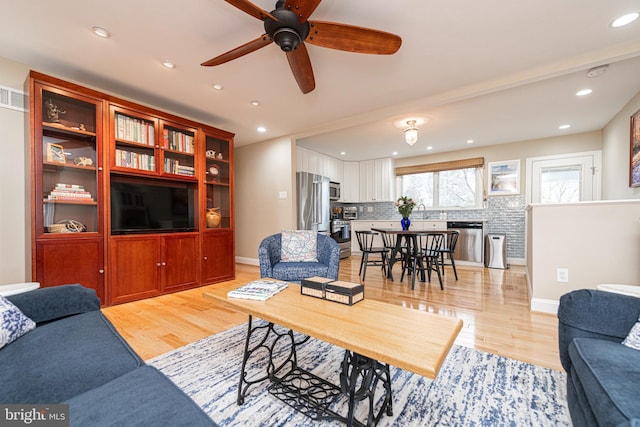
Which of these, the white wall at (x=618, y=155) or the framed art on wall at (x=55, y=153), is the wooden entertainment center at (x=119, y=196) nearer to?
the framed art on wall at (x=55, y=153)

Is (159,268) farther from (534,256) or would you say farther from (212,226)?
(534,256)

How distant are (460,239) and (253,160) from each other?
452cm

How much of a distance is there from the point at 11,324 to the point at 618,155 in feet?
20.4

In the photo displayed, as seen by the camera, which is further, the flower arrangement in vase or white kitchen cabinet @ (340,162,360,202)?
white kitchen cabinet @ (340,162,360,202)

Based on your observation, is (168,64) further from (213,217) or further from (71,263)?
(71,263)

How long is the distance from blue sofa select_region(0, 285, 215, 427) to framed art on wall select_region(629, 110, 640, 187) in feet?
15.3

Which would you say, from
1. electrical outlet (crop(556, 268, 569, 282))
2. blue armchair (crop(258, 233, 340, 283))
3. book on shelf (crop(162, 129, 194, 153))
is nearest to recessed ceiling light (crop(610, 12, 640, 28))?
electrical outlet (crop(556, 268, 569, 282))

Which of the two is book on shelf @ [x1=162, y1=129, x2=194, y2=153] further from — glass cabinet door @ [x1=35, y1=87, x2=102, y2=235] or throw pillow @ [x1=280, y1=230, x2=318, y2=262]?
throw pillow @ [x1=280, y1=230, x2=318, y2=262]

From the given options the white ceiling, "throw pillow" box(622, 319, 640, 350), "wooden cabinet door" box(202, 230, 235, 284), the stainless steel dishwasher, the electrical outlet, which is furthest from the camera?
the stainless steel dishwasher

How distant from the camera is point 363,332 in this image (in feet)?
3.46

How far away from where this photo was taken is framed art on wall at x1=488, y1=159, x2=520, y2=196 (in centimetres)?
514

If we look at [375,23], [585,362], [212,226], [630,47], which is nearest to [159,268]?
[212,226]

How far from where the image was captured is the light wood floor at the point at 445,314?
197 cm

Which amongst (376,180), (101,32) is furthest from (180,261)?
(376,180)
